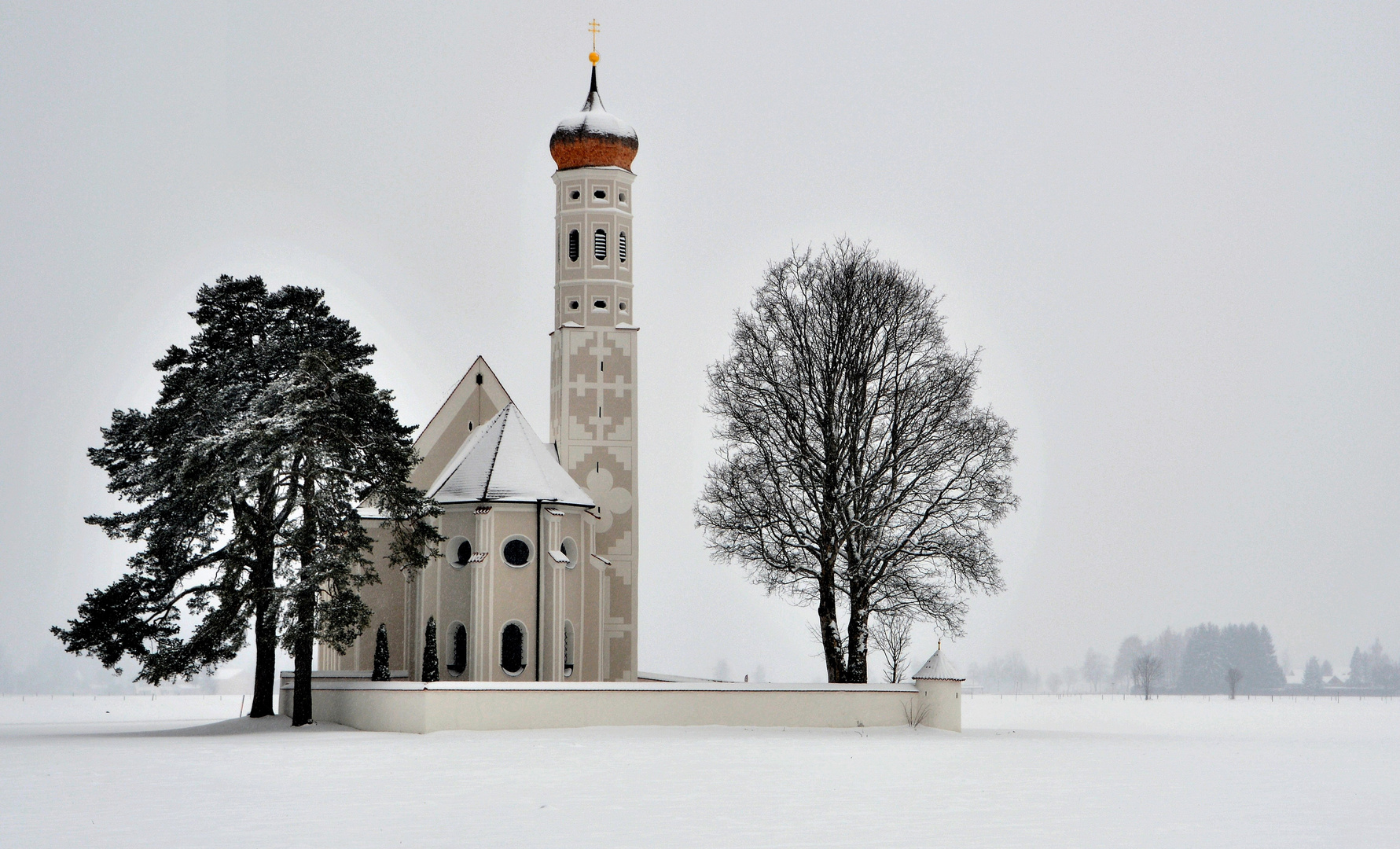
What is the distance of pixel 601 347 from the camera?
49.8 meters

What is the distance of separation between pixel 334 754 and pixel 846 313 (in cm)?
1827

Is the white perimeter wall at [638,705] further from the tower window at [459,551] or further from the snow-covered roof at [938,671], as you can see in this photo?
the tower window at [459,551]

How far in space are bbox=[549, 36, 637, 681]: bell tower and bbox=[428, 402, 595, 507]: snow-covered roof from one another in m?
3.04

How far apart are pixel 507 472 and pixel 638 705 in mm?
11486

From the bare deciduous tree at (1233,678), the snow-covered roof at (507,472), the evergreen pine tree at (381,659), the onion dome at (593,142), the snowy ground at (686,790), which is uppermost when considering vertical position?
the onion dome at (593,142)

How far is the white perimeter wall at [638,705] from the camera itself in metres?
32.5

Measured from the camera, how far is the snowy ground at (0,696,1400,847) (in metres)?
15.3

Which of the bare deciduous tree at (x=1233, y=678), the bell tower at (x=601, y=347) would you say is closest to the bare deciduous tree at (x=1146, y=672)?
the bare deciduous tree at (x=1233, y=678)

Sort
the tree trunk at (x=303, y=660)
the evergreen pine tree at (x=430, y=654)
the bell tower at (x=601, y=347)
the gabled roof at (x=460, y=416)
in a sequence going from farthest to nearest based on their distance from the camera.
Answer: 1. the gabled roof at (x=460, y=416)
2. the bell tower at (x=601, y=347)
3. the evergreen pine tree at (x=430, y=654)
4. the tree trunk at (x=303, y=660)

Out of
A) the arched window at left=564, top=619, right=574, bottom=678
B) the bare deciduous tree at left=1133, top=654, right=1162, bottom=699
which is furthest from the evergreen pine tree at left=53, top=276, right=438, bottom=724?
the bare deciduous tree at left=1133, top=654, right=1162, bottom=699

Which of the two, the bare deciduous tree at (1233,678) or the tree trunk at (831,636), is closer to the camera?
the tree trunk at (831,636)

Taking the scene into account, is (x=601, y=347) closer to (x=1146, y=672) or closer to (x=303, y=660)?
(x=303, y=660)

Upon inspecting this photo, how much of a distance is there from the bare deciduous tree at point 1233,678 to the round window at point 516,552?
110m

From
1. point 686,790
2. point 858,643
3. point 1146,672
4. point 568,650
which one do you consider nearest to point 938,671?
point 858,643
